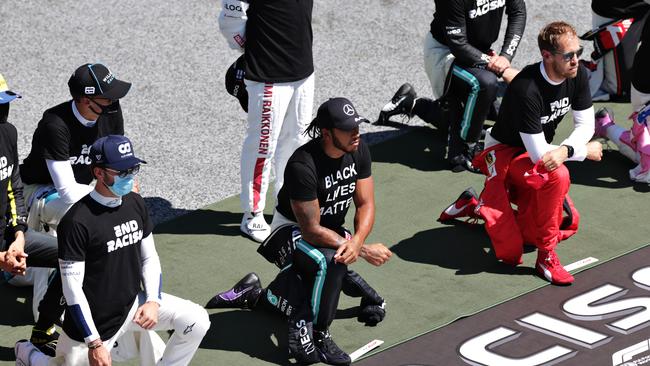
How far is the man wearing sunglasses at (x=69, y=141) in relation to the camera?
26.0ft

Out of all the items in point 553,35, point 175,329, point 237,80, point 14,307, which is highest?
point 553,35

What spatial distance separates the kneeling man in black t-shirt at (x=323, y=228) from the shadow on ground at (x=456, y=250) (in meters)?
1.21

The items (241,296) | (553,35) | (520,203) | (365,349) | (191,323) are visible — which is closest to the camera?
(191,323)

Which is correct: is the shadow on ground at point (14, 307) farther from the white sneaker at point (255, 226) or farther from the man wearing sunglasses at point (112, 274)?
the white sneaker at point (255, 226)

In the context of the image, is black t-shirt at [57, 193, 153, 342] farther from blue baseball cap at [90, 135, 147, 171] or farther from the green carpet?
the green carpet

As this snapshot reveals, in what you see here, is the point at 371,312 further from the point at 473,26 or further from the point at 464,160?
the point at 473,26

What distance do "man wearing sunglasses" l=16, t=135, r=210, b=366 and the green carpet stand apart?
0.62m

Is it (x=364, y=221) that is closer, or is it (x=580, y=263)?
(x=364, y=221)

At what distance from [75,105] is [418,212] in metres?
2.85

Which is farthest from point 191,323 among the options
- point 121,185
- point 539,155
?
point 539,155

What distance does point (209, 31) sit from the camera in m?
12.4

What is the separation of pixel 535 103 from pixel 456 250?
1248 millimetres

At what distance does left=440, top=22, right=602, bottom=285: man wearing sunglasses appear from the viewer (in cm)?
844

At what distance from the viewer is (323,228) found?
7531mm
